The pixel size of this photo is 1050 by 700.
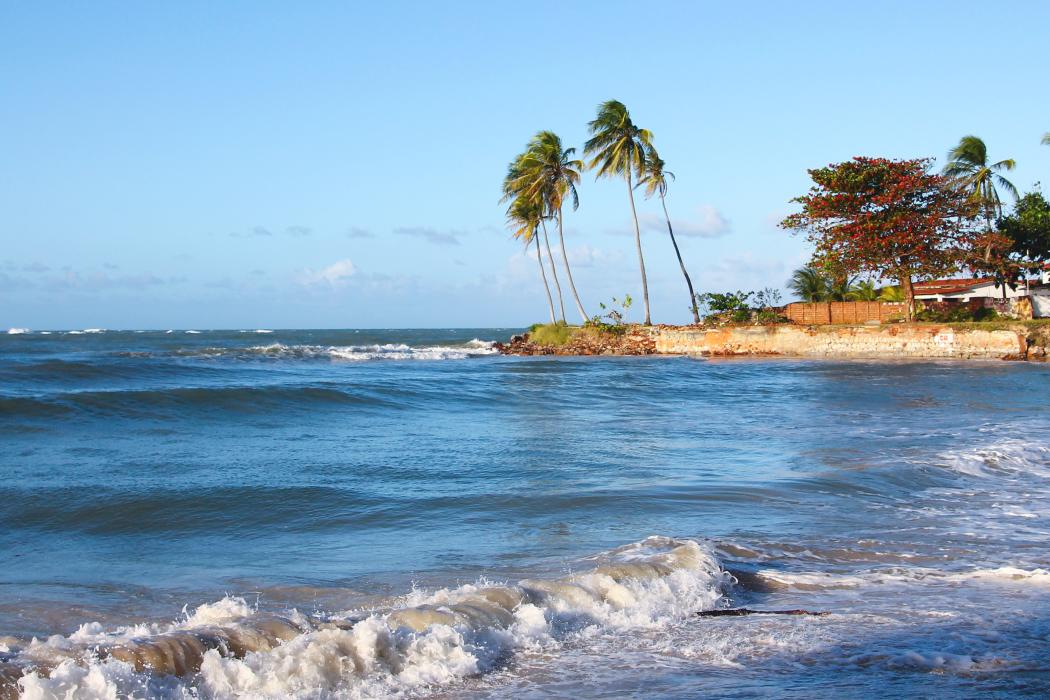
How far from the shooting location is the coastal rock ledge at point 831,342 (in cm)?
2873

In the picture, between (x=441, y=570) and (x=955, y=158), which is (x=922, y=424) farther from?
(x=955, y=158)

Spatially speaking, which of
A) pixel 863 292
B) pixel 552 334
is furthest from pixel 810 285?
pixel 552 334

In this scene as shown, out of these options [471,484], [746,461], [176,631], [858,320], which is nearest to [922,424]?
[746,461]

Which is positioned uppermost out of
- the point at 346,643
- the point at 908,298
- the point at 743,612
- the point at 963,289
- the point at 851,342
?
the point at 963,289

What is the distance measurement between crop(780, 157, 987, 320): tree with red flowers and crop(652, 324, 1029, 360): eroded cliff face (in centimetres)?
293

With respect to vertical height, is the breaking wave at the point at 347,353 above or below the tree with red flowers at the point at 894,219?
below

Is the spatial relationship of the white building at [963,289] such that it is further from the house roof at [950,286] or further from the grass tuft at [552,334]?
the grass tuft at [552,334]

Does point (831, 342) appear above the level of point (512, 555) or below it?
above

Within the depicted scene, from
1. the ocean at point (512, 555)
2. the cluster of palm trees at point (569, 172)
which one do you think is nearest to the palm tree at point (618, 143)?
the cluster of palm trees at point (569, 172)

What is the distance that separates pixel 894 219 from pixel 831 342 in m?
5.19

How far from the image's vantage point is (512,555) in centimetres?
601

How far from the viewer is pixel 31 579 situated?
5320mm

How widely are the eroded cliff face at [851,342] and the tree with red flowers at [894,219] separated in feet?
9.62

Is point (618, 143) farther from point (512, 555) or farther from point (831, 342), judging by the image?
point (512, 555)
